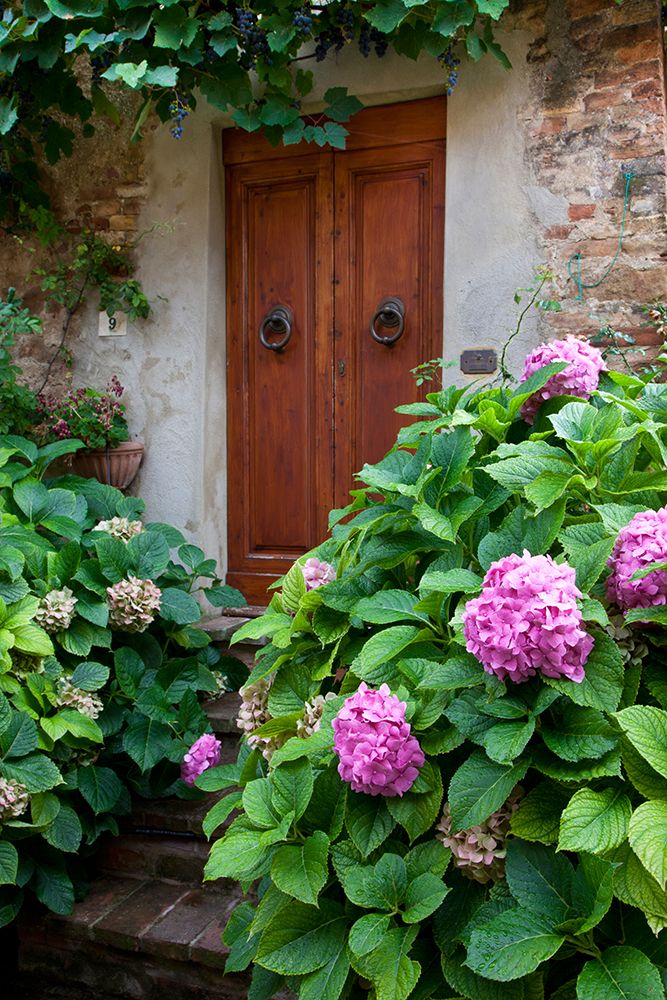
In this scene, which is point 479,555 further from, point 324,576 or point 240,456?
point 240,456

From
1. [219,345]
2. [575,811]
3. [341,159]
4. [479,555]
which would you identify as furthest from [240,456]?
[575,811]

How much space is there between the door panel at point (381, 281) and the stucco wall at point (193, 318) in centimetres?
19

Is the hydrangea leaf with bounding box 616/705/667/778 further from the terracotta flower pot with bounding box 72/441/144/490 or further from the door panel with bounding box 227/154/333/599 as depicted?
the terracotta flower pot with bounding box 72/441/144/490

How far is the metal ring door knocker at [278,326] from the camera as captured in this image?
4020 millimetres

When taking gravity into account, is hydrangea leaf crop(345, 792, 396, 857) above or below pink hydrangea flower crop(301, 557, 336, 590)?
below

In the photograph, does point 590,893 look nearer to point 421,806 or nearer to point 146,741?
point 421,806

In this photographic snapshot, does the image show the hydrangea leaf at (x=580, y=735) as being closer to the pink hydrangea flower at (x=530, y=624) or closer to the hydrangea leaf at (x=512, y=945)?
the pink hydrangea flower at (x=530, y=624)

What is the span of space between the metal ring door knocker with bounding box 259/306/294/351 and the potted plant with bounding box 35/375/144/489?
72 centimetres

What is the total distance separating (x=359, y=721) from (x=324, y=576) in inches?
17.8

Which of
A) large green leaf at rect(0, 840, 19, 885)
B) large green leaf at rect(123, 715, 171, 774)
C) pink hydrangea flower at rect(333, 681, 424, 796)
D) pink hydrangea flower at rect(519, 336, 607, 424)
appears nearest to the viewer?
pink hydrangea flower at rect(333, 681, 424, 796)

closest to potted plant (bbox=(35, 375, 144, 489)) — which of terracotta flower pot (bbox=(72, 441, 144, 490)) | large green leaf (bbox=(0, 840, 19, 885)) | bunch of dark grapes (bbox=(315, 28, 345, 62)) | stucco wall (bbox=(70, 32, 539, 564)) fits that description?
terracotta flower pot (bbox=(72, 441, 144, 490))

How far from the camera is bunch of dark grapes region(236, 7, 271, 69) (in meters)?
3.37

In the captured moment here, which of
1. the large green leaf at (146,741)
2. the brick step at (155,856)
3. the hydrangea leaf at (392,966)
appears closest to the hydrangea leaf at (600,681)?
the hydrangea leaf at (392,966)

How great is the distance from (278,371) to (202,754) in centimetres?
197
